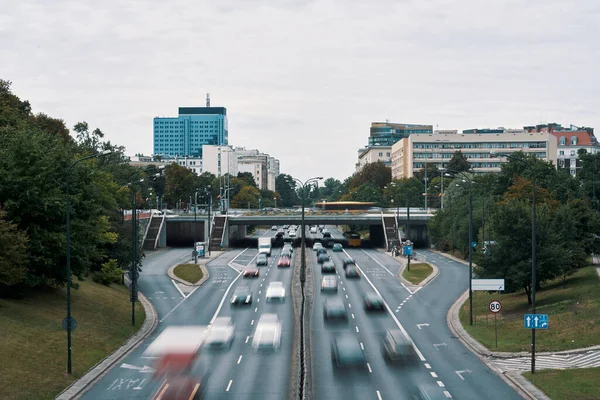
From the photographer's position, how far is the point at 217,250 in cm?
10994

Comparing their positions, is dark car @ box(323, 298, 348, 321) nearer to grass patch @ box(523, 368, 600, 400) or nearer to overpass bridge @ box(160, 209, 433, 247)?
grass patch @ box(523, 368, 600, 400)

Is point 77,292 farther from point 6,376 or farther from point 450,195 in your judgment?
point 450,195

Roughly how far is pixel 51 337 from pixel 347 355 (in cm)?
1552

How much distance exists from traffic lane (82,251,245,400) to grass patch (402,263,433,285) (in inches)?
938

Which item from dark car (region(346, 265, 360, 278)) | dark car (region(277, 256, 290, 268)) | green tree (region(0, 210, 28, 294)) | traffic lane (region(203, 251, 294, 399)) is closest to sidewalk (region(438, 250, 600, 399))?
traffic lane (region(203, 251, 294, 399))

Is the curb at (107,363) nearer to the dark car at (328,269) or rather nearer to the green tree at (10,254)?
the green tree at (10,254)

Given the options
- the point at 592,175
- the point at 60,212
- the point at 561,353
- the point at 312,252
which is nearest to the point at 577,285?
the point at 561,353

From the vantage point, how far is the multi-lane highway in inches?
1182

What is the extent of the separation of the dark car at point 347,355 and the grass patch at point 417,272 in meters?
33.6

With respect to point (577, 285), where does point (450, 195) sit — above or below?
above

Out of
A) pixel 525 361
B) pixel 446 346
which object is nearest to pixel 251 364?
pixel 446 346

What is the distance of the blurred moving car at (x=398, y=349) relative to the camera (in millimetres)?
36094

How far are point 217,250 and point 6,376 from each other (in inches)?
3161

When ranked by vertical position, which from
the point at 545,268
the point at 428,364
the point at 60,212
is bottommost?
the point at 428,364
